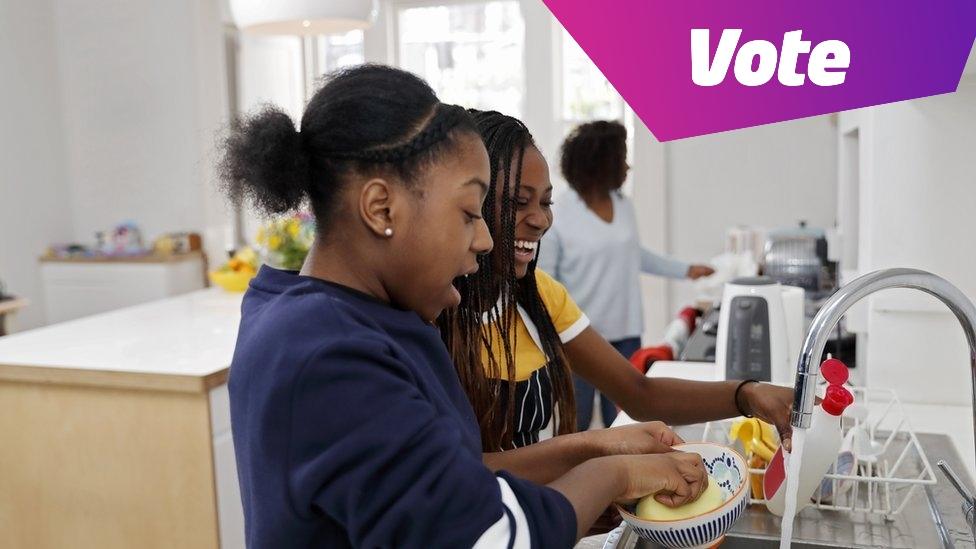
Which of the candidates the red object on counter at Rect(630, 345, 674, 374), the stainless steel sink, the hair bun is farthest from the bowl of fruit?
the hair bun

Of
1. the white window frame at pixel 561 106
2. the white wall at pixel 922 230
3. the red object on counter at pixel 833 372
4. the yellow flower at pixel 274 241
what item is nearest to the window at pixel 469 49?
the white window frame at pixel 561 106

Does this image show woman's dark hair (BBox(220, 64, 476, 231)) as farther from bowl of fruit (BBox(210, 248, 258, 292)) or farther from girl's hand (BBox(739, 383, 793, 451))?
bowl of fruit (BBox(210, 248, 258, 292))

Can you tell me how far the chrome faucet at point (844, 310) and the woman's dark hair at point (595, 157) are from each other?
190cm

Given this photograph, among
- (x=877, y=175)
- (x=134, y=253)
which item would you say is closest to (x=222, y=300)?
(x=134, y=253)

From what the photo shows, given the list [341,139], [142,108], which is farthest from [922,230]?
[142,108]

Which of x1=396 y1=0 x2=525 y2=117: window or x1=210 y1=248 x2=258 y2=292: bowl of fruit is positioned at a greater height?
x1=396 y1=0 x2=525 y2=117: window

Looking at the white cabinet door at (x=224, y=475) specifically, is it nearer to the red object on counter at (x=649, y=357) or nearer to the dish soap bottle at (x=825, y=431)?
the red object on counter at (x=649, y=357)

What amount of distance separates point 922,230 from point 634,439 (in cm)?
90

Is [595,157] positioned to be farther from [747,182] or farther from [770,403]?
A: [770,403]

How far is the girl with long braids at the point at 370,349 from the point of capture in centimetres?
63

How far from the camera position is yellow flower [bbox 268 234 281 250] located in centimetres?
280

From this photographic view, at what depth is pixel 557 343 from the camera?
128 centimetres

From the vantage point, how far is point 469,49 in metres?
4.34

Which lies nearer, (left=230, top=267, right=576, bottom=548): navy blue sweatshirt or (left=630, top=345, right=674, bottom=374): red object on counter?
(left=230, top=267, right=576, bottom=548): navy blue sweatshirt
